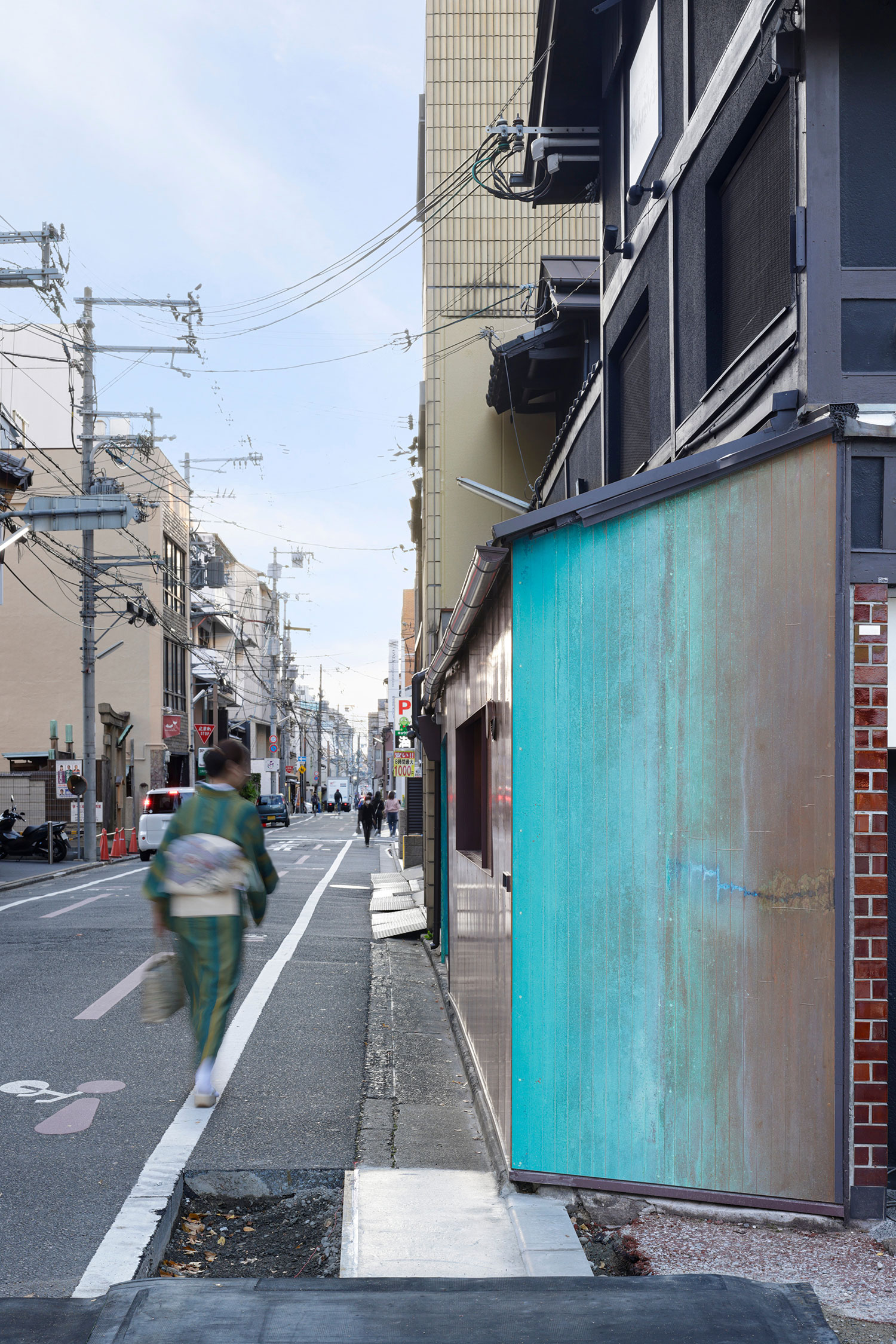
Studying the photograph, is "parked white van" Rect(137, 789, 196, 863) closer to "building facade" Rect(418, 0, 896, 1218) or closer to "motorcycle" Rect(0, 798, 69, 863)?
"motorcycle" Rect(0, 798, 69, 863)

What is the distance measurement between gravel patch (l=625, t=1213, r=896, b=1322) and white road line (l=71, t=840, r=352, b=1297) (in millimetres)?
1962

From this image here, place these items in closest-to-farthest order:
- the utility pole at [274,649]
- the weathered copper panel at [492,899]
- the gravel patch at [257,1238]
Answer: the gravel patch at [257,1238]
the weathered copper panel at [492,899]
the utility pole at [274,649]

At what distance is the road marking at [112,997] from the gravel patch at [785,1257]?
528 cm

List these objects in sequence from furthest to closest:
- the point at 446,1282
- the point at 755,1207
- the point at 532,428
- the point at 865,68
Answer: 1. the point at 532,428
2. the point at 865,68
3. the point at 755,1207
4. the point at 446,1282

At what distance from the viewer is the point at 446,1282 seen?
392 cm

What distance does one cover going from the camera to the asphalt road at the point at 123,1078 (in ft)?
15.8

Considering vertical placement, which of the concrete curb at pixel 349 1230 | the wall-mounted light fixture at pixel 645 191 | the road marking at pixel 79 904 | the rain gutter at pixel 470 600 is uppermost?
the wall-mounted light fixture at pixel 645 191

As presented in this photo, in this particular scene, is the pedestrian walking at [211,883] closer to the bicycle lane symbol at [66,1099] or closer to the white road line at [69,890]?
the bicycle lane symbol at [66,1099]

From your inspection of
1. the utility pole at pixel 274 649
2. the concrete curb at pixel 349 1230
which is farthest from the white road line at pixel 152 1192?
the utility pole at pixel 274 649

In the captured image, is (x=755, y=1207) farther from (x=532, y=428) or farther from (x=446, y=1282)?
(x=532, y=428)

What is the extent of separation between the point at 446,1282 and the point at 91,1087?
3719 mm

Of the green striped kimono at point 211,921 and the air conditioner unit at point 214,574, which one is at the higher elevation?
the air conditioner unit at point 214,574

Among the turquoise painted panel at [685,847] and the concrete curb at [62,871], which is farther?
the concrete curb at [62,871]

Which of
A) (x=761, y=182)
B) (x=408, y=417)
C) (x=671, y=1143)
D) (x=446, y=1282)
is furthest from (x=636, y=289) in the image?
(x=408, y=417)
